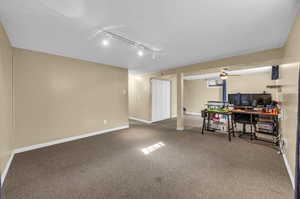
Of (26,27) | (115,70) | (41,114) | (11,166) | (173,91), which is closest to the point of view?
(26,27)

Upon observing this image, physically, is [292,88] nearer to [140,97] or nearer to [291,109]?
[291,109]

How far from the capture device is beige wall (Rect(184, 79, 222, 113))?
7460 mm

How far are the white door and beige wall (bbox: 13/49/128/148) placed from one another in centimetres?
188

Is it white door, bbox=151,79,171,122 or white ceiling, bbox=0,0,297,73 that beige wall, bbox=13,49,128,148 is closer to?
white ceiling, bbox=0,0,297,73

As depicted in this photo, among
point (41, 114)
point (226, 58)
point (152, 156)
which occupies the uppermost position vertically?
point (226, 58)

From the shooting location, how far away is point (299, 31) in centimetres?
161

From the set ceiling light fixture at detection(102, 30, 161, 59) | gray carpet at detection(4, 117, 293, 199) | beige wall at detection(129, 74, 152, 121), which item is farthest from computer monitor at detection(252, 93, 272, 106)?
beige wall at detection(129, 74, 152, 121)

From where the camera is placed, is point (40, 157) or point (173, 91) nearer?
point (40, 157)

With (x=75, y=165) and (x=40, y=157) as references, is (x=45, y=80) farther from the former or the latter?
(x=75, y=165)

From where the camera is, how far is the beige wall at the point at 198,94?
746 cm

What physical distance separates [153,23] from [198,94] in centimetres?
702

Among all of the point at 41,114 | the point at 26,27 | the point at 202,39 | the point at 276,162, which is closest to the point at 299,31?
the point at 202,39

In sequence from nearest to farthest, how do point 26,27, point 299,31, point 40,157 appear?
point 299,31
point 26,27
point 40,157

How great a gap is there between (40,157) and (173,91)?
19.8ft
